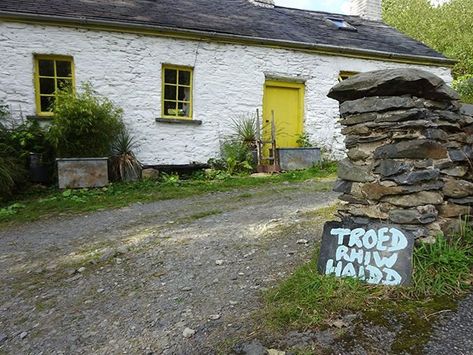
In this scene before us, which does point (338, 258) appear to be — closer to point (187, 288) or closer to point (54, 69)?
point (187, 288)

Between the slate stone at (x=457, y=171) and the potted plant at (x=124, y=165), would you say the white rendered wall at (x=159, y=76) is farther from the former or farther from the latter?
the slate stone at (x=457, y=171)

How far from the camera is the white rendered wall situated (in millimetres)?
7215

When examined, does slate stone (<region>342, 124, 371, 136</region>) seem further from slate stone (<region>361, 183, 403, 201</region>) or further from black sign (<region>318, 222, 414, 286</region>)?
black sign (<region>318, 222, 414, 286</region>)

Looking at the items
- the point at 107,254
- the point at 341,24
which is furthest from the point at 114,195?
the point at 341,24

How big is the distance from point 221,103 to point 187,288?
6377 mm

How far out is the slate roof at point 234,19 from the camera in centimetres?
759

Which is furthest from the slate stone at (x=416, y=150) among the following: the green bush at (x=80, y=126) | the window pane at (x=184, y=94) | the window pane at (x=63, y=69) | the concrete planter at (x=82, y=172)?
the window pane at (x=63, y=69)

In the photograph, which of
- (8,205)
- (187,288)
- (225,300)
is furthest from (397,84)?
(8,205)

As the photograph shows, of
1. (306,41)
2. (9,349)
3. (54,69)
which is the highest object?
(306,41)

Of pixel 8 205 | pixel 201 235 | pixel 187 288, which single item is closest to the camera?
pixel 187 288

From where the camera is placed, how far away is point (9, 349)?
2.08 metres

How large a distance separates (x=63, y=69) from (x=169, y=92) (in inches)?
88.4

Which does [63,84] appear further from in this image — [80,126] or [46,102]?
[80,126]

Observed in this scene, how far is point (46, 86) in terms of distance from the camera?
7.51 meters
